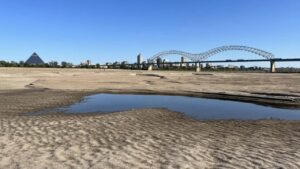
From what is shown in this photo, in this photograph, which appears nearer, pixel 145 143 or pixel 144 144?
pixel 144 144

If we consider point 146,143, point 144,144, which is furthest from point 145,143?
point 144,144

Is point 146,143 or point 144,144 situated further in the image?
point 146,143

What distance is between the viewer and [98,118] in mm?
17375

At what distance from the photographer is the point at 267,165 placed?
9.45m

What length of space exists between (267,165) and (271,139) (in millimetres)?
3804

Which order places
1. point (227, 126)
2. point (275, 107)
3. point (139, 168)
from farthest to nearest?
point (275, 107), point (227, 126), point (139, 168)

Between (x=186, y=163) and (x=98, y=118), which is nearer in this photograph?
(x=186, y=163)

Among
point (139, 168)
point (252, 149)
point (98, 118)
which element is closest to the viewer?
point (139, 168)

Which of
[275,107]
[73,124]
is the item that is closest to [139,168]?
[73,124]

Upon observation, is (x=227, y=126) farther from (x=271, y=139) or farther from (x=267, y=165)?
(x=267, y=165)

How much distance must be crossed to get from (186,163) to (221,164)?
0.81 meters

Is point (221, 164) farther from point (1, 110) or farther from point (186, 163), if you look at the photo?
point (1, 110)

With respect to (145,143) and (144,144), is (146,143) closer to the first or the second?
(145,143)

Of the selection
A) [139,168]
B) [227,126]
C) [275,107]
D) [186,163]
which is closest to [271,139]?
[227,126]
